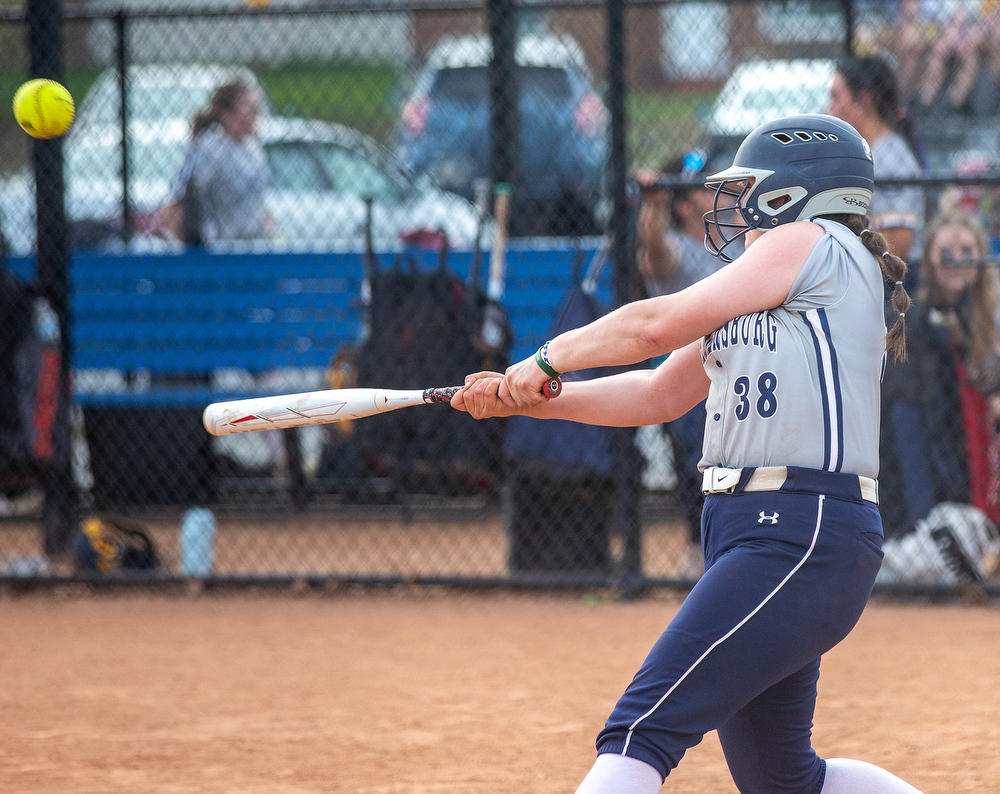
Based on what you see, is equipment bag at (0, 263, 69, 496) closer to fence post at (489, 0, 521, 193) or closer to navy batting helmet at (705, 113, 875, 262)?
fence post at (489, 0, 521, 193)

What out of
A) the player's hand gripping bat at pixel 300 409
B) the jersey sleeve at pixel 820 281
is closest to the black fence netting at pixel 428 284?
the player's hand gripping bat at pixel 300 409

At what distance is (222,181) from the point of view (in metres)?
6.88

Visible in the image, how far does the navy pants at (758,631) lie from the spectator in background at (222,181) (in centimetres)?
514

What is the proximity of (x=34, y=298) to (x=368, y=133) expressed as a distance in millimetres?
4397

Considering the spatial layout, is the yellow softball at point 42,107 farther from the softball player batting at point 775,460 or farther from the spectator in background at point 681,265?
the softball player batting at point 775,460

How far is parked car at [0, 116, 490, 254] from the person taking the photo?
22.7 feet

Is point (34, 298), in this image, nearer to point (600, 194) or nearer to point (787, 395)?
point (600, 194)

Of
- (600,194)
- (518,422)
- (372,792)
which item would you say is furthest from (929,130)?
(372,792)

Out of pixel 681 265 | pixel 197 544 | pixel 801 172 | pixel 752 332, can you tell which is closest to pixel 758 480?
pixel 752 332

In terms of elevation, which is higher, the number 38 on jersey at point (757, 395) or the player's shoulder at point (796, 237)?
the player's shoulder at point (796, 237)

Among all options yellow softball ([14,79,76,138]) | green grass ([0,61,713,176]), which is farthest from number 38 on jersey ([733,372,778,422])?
green grass ([0,61,713,176])

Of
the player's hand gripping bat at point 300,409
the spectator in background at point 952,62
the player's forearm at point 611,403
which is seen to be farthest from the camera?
the spectator in background at point 952,62

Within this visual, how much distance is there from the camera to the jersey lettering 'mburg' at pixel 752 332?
222 centimetres

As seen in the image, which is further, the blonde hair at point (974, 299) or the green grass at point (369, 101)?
the green grass at point (369, 101)
